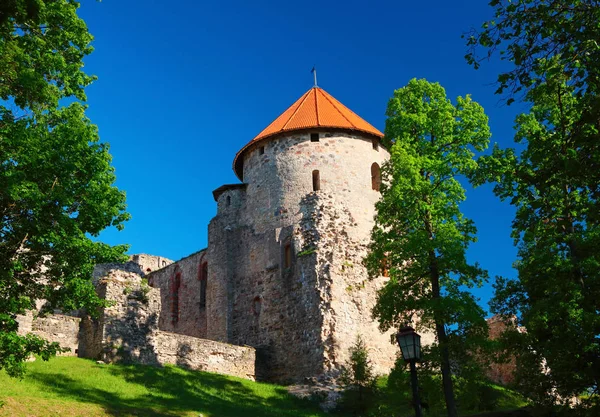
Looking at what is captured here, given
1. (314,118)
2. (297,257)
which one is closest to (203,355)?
(297,257)

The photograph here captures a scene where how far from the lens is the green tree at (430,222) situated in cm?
1752

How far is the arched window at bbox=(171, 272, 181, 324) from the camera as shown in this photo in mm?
34969

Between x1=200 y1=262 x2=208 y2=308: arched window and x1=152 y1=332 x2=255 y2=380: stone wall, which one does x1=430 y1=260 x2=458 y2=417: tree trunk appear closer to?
x1=152 y1=332 x2=255 y2=380: stone wall

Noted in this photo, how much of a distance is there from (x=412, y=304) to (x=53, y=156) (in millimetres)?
10631

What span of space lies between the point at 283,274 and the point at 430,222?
10.4 meters

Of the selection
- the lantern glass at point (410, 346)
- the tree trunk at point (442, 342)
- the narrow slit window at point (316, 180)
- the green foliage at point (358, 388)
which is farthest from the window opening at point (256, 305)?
the lantern glass at point (410, 346)

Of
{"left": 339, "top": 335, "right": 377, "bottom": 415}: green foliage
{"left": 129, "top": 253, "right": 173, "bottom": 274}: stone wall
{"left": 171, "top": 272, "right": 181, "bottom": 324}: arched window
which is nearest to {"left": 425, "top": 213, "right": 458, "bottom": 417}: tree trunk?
{"left": 339, "top": 335, "right": 377, "bottom": 415}: green foliage

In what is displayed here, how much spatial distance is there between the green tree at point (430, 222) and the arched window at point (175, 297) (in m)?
18.1

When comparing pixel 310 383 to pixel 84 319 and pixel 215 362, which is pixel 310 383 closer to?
pixel 215 362

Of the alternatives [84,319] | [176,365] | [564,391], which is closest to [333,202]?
[176,365]

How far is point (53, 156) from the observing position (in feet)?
48.3

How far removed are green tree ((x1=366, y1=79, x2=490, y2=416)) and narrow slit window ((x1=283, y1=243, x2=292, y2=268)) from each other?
8271 mm

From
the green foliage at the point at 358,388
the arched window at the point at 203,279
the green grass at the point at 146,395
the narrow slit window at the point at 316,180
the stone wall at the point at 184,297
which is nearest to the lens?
the green grass at the point at 146,395

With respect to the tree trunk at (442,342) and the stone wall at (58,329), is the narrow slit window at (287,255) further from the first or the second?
the tree trunk at (442,342)
